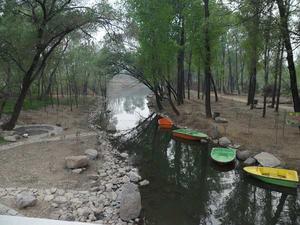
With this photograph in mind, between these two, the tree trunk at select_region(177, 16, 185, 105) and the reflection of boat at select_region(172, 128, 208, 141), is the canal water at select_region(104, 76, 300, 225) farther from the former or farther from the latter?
the tree trunk at select_region(177, 16, 185, 105)

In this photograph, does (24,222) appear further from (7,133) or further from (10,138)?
(7,133)

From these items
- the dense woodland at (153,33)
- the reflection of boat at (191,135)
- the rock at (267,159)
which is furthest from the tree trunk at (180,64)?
the rock at (267,159)

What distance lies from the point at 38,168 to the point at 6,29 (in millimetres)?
7312

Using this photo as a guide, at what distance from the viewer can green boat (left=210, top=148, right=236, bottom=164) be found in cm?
1262

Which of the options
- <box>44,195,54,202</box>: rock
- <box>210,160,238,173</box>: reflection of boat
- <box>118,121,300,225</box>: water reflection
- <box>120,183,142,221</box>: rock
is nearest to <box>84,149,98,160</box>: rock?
<box>118,121,300,225</box>: water reflection

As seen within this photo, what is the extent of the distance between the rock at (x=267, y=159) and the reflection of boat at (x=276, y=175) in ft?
2.23

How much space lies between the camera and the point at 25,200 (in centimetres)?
766

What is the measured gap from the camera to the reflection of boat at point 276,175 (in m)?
10.0

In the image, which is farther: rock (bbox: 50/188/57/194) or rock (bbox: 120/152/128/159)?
rock (bbox: 120/152/128/159)

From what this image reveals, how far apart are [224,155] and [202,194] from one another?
11.9 ft

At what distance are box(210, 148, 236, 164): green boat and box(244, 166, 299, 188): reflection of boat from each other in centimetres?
158

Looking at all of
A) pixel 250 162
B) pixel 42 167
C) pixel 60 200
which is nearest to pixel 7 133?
pixel 42 167

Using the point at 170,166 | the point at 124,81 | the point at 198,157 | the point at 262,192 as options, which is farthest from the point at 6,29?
the point at 124,81

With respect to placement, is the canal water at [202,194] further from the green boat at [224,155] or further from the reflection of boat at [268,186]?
the green boat at [224,155]
